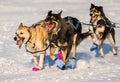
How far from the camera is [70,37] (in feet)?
27.1

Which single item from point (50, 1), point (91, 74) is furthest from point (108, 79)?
point (50, 1)

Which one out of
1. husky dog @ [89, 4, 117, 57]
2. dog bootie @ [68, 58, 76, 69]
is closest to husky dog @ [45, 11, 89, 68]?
dog bootie @ [68, 58, 76, 69]

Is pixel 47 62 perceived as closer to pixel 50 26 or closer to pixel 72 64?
pixel 72 64

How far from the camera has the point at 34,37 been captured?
7.93 metres

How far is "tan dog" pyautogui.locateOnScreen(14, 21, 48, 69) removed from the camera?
7.74 m

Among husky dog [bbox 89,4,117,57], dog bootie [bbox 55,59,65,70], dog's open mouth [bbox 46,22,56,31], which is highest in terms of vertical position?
dog's open mouth [bbox 46,22,56,31]

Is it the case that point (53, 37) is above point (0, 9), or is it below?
above

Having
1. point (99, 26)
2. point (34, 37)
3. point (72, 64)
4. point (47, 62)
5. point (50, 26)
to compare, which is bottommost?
point (47, 62)

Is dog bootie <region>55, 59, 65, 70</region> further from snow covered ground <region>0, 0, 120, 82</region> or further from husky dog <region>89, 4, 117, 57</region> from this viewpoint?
husky dog <region>89, 4, 117, 57</region>

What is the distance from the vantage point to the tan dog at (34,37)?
7.74 metres

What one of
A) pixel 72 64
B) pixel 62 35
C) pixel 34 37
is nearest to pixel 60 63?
pixel 72 64

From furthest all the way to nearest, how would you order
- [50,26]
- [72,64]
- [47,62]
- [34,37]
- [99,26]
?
1. [99,26]
2. [47,62]
3. [72,64]
4. [34,37]
5. [50,26]

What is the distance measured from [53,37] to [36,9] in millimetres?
9147

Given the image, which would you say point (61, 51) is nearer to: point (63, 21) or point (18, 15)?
point (63, 21)
